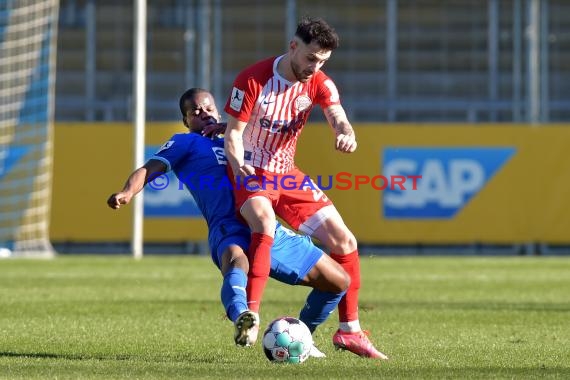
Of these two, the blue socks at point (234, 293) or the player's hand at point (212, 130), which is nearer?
the blue socks at point (234, 293)

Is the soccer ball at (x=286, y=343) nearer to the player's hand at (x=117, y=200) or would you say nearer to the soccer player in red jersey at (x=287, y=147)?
the soccer player in red jersey at (x=287, y=147)

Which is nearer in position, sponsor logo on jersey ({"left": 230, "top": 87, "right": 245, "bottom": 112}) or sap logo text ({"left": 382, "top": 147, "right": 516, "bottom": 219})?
sponsor logo on jersey ({"left": 230, "top": 87, "right": 245, "bottom": 112})

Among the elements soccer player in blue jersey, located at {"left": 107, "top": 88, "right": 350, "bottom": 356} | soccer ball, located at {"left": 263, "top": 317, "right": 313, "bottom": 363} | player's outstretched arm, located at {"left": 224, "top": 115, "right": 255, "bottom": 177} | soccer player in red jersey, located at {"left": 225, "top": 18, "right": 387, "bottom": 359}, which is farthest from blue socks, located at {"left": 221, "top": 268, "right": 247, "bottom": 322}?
player's outstretched arm, located at {"left": 224, "top": 115, "right": 255, "bottom": 177}

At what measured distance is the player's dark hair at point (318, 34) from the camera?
661 cm

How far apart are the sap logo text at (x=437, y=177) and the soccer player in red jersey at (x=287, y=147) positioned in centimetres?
1245

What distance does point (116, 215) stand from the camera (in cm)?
1980

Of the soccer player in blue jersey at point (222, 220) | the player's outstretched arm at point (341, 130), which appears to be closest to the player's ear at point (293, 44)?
the player's outstretched arm at point (341, 130)

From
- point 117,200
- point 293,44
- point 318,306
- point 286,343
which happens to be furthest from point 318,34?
point 286,343

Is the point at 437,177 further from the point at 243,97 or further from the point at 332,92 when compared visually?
the point at 243,97

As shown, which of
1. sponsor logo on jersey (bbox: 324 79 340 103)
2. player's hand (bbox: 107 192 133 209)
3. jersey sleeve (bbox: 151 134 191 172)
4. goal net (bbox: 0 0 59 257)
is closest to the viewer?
player's hand (bbox: 107 192 133 209)

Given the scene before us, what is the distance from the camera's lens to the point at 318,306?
22.9 feet

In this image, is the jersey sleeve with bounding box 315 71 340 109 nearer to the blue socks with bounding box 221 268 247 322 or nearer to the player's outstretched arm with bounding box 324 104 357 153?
the player's outstretched arm with bounding box 324 104 357 153

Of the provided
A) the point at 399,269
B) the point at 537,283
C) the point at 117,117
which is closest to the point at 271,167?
the point at 537,283

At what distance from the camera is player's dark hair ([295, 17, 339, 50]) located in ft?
21.7
